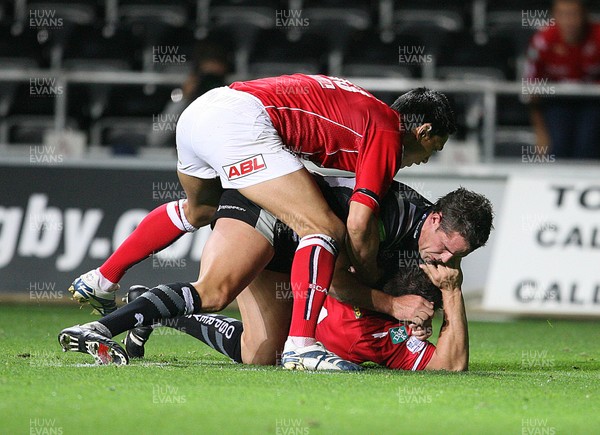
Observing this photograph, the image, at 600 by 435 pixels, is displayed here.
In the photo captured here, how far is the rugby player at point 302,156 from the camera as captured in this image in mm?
5223

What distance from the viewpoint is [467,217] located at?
17.3 ft

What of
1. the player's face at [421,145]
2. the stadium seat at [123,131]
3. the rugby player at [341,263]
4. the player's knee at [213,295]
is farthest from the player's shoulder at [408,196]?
the stadium seat at [123,131]

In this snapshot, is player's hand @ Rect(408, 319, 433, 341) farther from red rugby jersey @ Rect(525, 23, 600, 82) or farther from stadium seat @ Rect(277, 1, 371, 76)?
stadium seat @ Rect(277, 1, 371, 76)

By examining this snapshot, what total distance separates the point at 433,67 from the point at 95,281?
19.7 ft

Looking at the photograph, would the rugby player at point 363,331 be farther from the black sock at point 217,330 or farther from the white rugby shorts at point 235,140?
the white rugby shorts at point 235,140

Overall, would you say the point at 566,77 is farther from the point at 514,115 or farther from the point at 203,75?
the point at 203,75

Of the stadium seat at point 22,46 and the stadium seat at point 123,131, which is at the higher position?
the stadium seat at point 22,46

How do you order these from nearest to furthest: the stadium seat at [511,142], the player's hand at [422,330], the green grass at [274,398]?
1. the green grass at [274,398]
2. the player's hand at [422,330]
3. the stadium seat at [511,142]

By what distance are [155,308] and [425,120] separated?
5.58 feet

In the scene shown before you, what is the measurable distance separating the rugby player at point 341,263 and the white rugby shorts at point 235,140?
229mm

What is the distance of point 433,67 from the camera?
11289mm

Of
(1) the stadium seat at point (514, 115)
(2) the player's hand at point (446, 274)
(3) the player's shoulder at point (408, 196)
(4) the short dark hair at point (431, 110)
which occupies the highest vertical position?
(4) the short dark hair at point (431, 110)

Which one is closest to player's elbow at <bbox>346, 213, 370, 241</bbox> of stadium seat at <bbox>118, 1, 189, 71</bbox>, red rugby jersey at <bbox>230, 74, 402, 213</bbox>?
red rugby jersey at <bbox>230, 74, 402, 213</bbox>

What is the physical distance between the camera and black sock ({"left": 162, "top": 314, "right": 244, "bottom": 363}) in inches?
231
